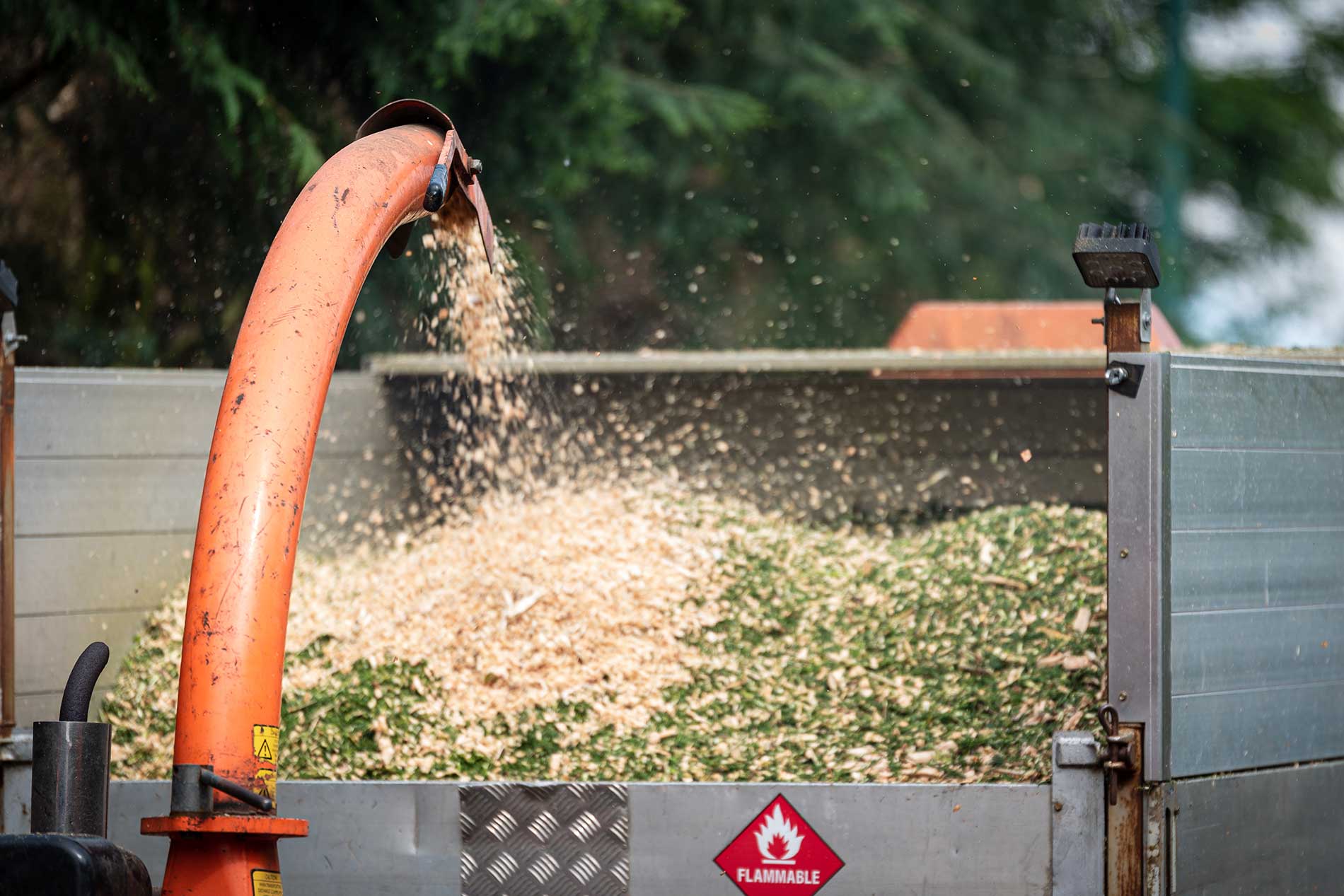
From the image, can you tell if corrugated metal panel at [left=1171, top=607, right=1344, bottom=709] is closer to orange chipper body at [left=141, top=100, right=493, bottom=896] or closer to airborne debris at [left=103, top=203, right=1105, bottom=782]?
airborne debris at [left=103, top=203, right=1105, bottom=782]

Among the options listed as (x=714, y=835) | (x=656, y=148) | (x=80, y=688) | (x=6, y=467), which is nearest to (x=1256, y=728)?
(x=714, y=835)

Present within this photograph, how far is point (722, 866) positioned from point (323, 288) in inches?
58.2

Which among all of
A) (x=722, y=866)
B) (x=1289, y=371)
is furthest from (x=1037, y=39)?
(x=722, y=866)

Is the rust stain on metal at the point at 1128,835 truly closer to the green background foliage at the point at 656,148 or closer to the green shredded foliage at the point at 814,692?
the green shredded foliage at the point at 814,692

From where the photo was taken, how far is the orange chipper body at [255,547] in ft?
7.95

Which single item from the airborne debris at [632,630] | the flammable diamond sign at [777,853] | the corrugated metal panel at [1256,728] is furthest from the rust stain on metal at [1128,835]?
the airborne debris at [632,630]

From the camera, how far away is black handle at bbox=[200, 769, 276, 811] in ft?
7.79

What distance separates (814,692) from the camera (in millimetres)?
4297

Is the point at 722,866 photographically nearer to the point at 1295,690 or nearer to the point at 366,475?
the point at 1295,690

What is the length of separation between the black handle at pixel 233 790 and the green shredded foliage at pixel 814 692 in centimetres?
147

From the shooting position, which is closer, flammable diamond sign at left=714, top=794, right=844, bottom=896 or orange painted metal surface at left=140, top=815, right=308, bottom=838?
orange painted metal surface at left=140, top=815, right=308, bottom=838

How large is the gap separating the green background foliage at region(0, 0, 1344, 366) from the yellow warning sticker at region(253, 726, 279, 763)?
617cm

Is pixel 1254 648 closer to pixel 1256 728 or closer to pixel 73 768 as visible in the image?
pixel 1256 728

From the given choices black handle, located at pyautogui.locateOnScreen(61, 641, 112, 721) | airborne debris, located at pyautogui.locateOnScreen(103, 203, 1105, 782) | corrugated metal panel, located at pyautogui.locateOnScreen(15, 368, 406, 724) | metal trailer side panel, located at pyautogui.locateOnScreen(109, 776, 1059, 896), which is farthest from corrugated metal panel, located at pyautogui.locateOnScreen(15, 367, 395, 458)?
black handle, located at pyautogui.locateOnScreen(61, 641, 112, 721)
